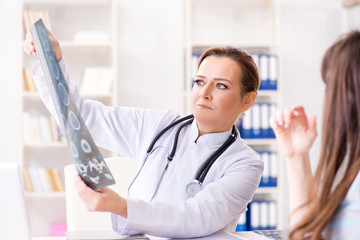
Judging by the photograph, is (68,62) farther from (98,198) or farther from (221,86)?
(98,198)

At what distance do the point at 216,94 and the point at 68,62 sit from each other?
2724 millimetres

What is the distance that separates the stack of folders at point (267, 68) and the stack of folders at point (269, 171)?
0.53 metres

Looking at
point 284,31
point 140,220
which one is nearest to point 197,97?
point 140,220

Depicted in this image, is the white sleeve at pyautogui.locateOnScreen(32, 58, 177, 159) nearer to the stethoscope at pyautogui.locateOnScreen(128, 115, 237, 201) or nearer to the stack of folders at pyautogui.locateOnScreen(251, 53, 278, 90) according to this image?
Answer: the stethoscope at pyautogui.locateOnScreen(128, 115, 237, 201)

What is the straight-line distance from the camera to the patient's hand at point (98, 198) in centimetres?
123

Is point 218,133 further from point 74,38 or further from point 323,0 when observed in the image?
point 323,0

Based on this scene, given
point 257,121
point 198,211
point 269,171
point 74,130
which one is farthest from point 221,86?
point 269,171

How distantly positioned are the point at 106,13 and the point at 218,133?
9.25ft

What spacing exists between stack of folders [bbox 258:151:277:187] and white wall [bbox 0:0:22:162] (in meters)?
1.98

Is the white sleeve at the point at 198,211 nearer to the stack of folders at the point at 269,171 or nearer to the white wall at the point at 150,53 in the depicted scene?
the stack of folders at the point at 269,171

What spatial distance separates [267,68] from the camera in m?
4.15

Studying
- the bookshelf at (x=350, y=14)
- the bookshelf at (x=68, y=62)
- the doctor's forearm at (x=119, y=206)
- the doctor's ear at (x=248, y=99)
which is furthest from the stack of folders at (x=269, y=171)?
the doctor's forearm at (x=119, y=206)

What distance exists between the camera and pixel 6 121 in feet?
13.9

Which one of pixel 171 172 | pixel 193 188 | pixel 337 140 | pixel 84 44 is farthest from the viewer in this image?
pixel 84 44
